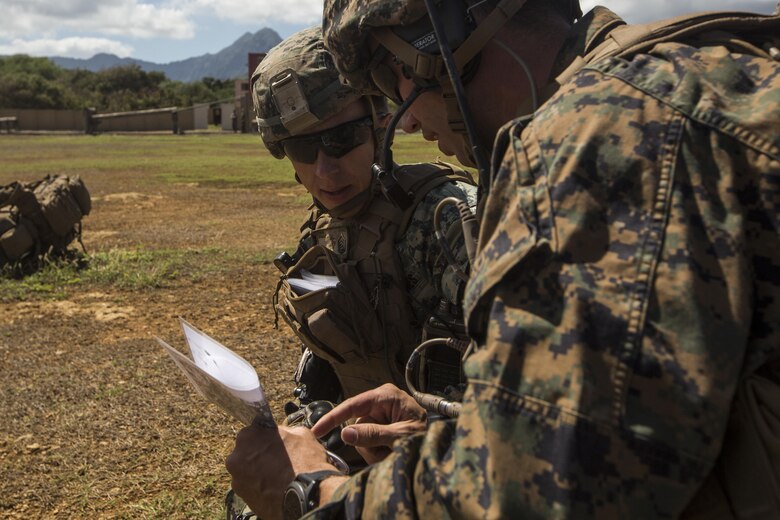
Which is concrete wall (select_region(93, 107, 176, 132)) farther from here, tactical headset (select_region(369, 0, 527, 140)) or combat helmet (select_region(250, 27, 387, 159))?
tactical headset (select_region(369, 0, 527, 140))

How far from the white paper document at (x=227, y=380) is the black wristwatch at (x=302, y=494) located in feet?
0.58

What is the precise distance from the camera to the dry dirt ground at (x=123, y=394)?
3.88m

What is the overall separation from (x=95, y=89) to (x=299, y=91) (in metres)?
79.4

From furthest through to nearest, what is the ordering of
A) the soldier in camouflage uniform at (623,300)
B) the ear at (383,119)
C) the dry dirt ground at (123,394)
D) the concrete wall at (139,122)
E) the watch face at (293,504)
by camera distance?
the concrete wall at (139,122), the dry dirt ground at (123,394), the ear at (383,119), the watch face at (293,504), the soldier in camouflage uniform at (623,300)

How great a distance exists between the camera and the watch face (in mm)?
1665

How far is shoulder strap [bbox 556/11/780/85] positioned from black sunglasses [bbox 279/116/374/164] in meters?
1.74

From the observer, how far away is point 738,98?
3.98ft

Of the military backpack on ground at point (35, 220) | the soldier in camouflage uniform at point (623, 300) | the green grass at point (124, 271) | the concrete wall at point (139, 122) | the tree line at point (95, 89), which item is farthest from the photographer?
the tree line at point (95, 89)

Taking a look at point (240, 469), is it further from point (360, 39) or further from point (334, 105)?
point (334, 105)

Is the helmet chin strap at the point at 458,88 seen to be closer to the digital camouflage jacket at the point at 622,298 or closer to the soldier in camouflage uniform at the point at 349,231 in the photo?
the digital camouflage jacket at the point at 622,298

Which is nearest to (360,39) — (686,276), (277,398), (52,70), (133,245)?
(686,276)

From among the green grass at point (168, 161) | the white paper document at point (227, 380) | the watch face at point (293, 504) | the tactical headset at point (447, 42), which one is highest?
the tactical headset at point (447, 42)

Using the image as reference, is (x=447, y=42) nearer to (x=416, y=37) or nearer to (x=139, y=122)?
(x=416, y=37)

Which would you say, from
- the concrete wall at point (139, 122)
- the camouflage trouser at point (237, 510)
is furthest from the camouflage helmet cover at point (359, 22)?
the concrete wall at point (139, 122)
